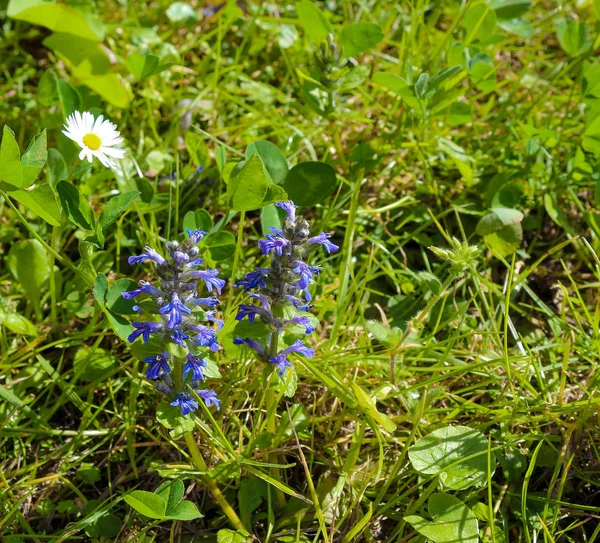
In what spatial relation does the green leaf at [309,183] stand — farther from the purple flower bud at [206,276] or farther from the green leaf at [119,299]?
the purple flower bud at [206,276]

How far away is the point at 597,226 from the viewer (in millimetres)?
3141

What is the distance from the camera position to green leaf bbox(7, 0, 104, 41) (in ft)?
10.9

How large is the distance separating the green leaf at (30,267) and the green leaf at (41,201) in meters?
0.58

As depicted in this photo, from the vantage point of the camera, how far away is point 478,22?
135 inches

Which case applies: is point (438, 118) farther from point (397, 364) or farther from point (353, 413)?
point (353, 413)

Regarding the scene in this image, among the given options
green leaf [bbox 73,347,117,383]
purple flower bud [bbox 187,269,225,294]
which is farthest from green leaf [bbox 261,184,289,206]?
green leaf [bbox 73,347,117,383]

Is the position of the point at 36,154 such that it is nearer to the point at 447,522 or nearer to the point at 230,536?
the point at 230,536

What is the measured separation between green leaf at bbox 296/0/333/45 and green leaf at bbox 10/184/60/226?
5.49 ft

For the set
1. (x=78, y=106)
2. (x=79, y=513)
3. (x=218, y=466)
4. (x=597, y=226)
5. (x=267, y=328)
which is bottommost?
(x=79, y=513)

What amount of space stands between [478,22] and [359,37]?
652mm

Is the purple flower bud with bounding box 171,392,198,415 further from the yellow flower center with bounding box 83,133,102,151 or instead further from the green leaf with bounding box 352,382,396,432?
the yellow flower center with bounding box 83,133,102,151

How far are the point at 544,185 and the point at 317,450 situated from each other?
1.82 meters

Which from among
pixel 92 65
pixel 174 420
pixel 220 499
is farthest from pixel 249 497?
pixel 92 65

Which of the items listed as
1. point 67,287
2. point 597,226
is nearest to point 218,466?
point 67,287
